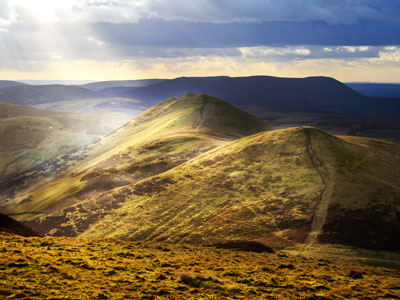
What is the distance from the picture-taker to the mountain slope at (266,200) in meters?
64.1

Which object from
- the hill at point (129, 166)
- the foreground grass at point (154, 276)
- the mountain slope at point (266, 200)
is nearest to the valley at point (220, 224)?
the foreground grass at point (154, 276)

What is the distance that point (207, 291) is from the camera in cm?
2503

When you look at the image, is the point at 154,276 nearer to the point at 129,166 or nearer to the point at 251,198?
the point at 251,198

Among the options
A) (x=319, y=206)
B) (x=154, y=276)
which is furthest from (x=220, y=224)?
(x=154, y=276)

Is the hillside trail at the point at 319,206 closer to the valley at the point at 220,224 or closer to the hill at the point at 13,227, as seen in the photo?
the valley at the point at 220,224

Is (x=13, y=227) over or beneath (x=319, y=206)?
over

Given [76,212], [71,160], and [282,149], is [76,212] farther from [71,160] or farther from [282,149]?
[71,160]

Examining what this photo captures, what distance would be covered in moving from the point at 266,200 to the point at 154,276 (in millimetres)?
53093

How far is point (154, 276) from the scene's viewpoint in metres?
27.2

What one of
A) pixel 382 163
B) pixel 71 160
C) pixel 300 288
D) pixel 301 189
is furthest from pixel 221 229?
pixel 71 160

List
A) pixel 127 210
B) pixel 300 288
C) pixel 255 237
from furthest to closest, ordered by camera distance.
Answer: pixel 127 210, pixel 255 237, pixel 300 288

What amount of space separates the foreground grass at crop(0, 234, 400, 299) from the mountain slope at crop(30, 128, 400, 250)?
25.8m

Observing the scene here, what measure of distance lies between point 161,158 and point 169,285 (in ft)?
351

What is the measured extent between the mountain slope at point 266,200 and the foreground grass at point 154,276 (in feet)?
84.7
